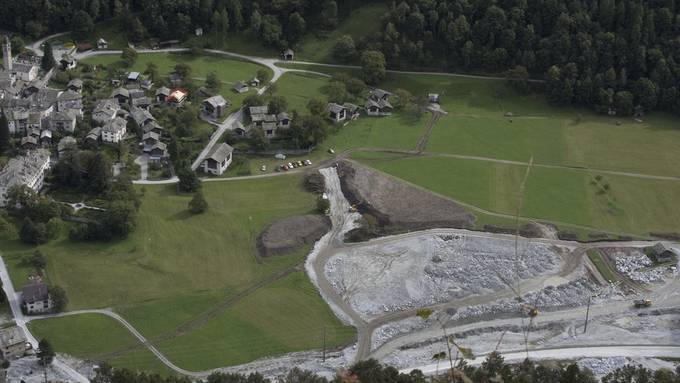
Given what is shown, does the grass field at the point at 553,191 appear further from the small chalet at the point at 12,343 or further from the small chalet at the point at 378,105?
the small chalet at the point at 12,343

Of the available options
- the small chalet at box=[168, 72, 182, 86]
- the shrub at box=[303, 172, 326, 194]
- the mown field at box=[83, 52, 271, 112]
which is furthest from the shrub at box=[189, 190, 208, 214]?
the small chalet at box=[168, 72, 182, 86]

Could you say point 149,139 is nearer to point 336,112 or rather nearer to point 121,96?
point 121,96

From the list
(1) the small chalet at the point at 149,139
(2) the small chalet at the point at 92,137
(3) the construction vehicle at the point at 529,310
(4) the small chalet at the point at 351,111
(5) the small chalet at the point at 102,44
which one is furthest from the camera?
(5) the small chalet at the point at 102,44

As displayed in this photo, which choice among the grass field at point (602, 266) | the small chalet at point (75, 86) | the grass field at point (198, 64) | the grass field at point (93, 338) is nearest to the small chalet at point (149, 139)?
the small chalet at point (75, 86)

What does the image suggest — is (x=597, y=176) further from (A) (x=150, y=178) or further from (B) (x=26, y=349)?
(B) (x=26, y=349)

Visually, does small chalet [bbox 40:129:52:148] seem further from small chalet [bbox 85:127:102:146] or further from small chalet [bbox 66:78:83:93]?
small chalet [bbox 66:78:83:93]

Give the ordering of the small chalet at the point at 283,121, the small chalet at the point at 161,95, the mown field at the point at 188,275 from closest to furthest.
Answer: the mown field at the point at 188,275, the small chalet at the point at 283,121, the small chalet at the point at 161,95

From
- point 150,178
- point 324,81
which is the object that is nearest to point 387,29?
point 324,81

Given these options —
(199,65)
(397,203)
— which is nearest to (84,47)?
(199,65)
